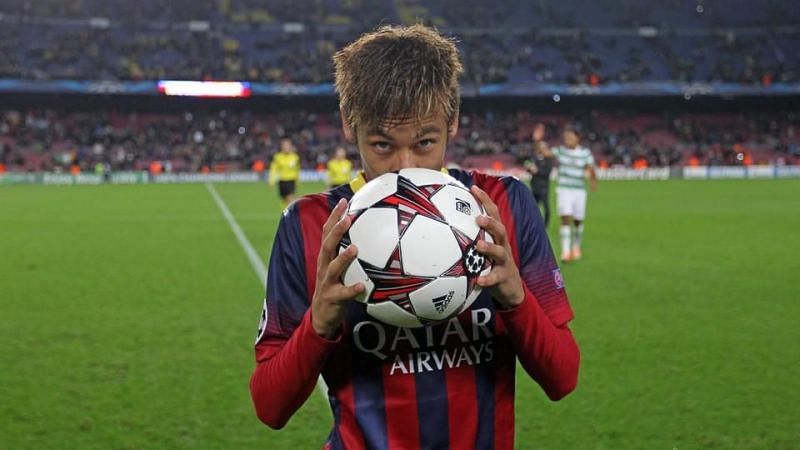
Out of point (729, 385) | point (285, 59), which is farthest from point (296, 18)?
point (729, 385)

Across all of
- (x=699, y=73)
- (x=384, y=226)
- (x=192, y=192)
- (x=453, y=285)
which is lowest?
(x=192, y=192)

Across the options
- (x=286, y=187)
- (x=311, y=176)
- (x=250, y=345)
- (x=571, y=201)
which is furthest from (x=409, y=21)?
(x=250, y=345)

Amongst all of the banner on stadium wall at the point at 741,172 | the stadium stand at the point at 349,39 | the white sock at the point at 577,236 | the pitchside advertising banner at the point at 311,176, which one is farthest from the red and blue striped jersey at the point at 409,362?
the stadium stand at the point at 349,39

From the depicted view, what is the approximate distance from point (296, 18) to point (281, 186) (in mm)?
35786

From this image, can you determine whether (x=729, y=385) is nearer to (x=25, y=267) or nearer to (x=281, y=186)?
(x=25, y=267)

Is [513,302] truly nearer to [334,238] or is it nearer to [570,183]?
[334,238]

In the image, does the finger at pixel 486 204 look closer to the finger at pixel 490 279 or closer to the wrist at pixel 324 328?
Result: the finger at pixel 490 279

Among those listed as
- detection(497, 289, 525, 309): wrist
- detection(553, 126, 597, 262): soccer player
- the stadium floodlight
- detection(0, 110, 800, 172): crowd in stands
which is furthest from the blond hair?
the stadium floodlight

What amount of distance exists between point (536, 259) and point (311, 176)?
3752 cm

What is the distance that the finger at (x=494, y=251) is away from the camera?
1583 mm

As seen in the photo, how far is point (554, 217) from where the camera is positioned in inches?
743

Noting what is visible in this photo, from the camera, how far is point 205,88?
1741 inches

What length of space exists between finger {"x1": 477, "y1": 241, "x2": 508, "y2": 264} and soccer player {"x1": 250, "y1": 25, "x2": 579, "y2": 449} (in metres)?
0.10

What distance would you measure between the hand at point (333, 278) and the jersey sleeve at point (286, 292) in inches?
10.5
